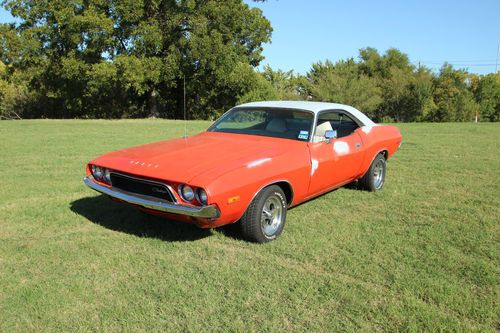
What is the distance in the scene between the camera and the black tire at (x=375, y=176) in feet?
20.3

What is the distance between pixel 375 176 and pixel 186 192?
351 cm

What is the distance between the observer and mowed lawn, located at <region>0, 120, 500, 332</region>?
3021mm

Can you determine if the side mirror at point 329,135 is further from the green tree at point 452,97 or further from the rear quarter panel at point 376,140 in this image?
the green tree at point 452,97

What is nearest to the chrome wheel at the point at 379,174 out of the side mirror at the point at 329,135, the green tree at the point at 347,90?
the side mirror at the point at 329,135

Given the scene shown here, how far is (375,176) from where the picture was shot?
642 cm

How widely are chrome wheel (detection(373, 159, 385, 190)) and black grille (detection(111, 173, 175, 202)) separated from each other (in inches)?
137

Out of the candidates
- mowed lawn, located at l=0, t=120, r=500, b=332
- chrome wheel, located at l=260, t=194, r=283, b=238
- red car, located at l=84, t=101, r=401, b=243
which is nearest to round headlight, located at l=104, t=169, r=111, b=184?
red car, located at l=84, t=101, r=401, b=243

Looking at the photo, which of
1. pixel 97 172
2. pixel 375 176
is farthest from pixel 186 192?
pixel 375 176

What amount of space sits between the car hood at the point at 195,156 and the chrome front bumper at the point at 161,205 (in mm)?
225

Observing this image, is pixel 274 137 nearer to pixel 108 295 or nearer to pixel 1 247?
pixel 108 295

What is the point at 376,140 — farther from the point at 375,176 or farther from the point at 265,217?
the point at 265,217

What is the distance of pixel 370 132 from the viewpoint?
619cm

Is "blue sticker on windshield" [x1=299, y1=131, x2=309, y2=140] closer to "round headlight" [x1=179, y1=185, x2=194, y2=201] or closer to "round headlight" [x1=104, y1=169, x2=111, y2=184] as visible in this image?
"round headlight" [x1=179, y1=185, x2=194, y2=201]

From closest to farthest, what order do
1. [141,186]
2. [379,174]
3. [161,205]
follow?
[161,205], [141,186], [379,174]
